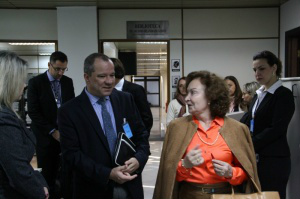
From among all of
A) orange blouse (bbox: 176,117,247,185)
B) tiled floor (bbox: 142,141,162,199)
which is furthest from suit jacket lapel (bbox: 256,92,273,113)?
tiled floor (bbox: 142,141,162,199)

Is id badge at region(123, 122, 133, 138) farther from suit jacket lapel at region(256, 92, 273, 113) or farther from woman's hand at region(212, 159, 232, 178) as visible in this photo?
suit jacket lapel at region(256, 92, 273, 113)

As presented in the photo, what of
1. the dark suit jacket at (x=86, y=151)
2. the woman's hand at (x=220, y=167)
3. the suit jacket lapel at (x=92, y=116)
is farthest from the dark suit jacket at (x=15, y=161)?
the woman's hand at (x=220, y=167)

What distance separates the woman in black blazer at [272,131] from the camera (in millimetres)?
2186

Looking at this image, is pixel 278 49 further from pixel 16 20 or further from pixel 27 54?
pixel 27 54

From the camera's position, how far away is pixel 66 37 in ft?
19.2

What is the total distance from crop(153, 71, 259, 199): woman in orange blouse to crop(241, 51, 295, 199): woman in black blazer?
1.73 feet

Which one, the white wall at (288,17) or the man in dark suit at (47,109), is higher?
the white wall at (288,17)

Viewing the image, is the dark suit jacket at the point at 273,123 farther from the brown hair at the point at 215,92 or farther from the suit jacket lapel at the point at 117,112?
the suit jacket lapel at the point at 117,112

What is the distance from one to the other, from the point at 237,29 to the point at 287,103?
4330 mm

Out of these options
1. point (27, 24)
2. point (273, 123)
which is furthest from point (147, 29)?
point (273, 123)

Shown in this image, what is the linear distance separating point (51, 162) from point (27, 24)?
4.06 meters

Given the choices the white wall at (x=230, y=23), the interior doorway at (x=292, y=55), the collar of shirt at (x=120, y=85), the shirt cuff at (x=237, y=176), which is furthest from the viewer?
the white wall at (x=230, y=23)

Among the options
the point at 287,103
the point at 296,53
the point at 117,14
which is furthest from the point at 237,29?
the point at 287,103

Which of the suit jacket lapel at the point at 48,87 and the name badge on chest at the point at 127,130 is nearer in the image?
the name badge on chest at the point at 127,130
